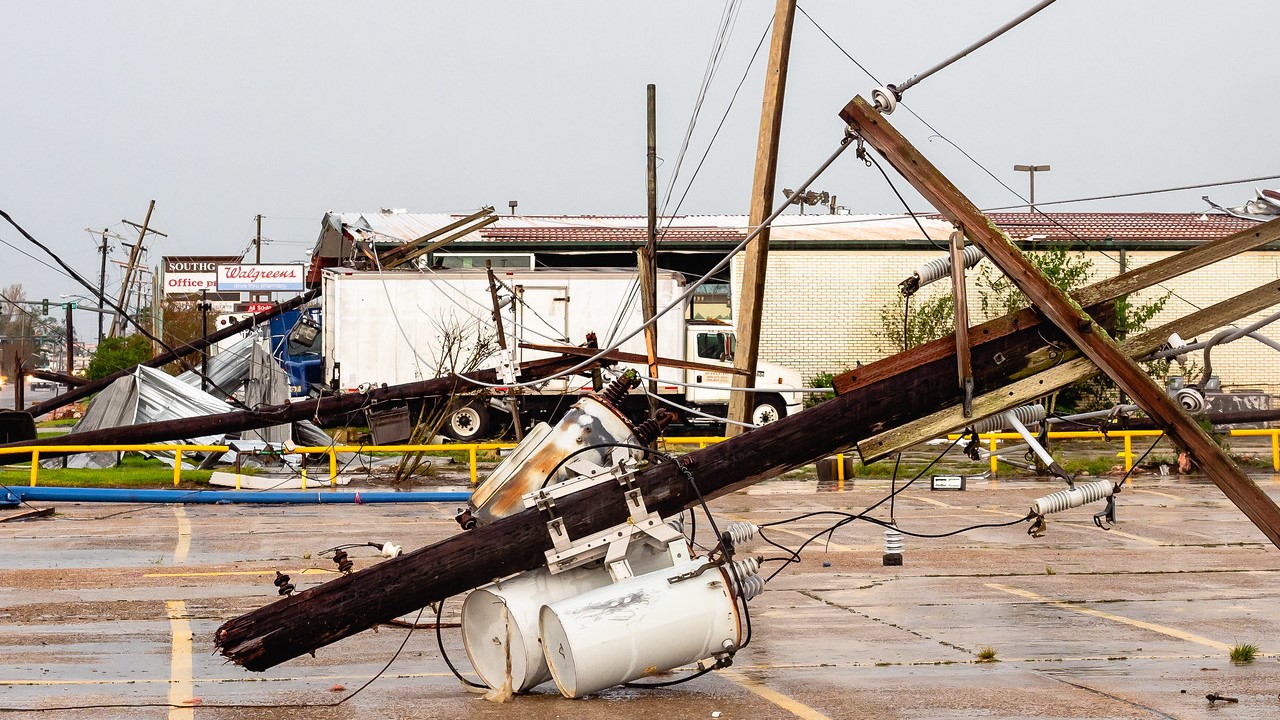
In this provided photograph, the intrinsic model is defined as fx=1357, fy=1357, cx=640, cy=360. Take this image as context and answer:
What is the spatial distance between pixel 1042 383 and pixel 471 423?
23.6 metres

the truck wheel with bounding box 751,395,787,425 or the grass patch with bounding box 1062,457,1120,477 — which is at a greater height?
the truck wheel with bounding box 751,395,787,425

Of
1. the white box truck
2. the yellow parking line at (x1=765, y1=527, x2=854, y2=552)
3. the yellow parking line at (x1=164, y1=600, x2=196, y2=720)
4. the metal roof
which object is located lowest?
the yellow parking line at (x1=164, y1=600, x2=196, y2=720)

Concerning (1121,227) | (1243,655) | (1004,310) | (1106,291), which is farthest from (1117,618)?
(1121,227)

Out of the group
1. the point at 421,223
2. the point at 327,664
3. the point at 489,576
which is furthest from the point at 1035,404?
the point at 421,223

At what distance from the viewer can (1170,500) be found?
63.3 ft

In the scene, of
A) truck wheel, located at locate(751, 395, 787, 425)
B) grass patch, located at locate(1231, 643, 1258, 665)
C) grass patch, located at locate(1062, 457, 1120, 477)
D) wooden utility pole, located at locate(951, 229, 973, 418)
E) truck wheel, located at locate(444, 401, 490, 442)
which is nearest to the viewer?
wooden utility pole, located at locate(951, 229, 973, 418)

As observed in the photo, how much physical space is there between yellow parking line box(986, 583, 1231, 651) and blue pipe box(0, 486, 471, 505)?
975 centimetres

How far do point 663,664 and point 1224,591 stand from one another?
6.43 metres

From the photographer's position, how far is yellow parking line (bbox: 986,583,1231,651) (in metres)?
9.16

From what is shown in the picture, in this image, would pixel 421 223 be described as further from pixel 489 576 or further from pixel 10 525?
pixel 489 576

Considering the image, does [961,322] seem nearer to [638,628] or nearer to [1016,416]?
[1016,416]

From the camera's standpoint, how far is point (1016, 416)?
7688 mm

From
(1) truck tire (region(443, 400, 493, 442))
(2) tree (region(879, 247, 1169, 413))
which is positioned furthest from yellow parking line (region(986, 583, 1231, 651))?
(2) tree (region(879, 247, 1169, 413))

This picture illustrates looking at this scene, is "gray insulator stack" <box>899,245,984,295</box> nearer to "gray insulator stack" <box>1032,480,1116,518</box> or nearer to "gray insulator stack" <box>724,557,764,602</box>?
"gray insulator stack" <box>1032,480,1116,518</box>
